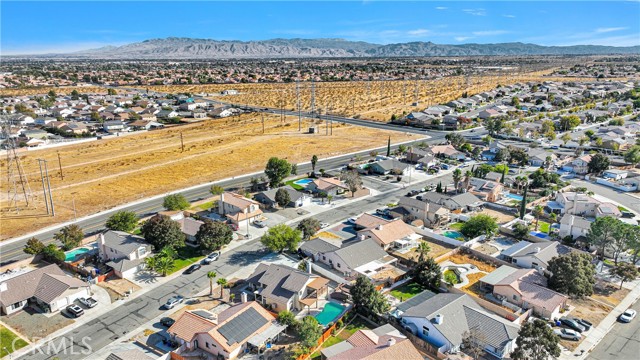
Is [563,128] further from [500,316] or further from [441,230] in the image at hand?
[500,316]

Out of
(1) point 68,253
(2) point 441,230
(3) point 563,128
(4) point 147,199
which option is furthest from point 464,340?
(3) point 563,128

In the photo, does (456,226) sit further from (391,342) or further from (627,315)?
(391,342)

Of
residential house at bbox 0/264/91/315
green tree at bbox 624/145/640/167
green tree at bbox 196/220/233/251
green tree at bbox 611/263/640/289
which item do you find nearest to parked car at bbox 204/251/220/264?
green tree at bbox 196/220/233/251

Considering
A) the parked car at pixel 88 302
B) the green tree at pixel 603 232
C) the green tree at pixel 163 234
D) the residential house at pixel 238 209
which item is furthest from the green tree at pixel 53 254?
the green tree at pixel 603 232

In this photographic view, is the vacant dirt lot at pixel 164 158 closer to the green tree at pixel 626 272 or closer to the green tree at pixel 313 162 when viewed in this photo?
the green tree at pixel 313 162

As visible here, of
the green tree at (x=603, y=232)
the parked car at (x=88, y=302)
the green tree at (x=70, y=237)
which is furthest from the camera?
the green tree at (x=70, y=237)

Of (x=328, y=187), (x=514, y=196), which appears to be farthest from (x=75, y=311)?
(x=514, y=196)
